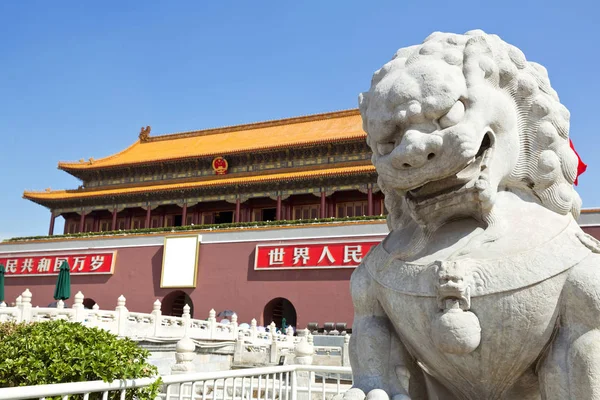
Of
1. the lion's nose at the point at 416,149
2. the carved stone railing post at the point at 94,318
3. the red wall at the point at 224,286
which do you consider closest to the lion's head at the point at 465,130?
the lion's nose at the point at 416,149

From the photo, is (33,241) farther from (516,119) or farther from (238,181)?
(516,119)

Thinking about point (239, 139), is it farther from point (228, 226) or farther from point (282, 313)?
point (282, 313)

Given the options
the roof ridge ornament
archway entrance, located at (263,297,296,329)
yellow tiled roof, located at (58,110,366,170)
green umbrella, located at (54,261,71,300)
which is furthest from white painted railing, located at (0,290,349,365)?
the roof ridge ornament

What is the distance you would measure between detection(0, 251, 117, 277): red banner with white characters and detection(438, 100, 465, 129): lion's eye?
65.6ft

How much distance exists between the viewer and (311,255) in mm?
17375

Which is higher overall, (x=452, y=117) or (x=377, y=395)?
(x=452, y=117)

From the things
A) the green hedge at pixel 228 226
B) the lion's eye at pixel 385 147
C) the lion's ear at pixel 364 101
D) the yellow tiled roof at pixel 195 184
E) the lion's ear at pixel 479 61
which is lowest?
the lion's eye at pixel 385 147

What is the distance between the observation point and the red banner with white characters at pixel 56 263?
2039cm

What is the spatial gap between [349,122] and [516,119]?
20.4m

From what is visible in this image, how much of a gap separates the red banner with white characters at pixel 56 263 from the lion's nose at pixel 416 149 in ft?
65.4

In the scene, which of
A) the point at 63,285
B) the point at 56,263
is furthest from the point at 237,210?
the point at 56,263

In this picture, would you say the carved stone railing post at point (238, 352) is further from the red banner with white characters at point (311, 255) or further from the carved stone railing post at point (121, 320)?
the red banner with white characters at point (311, 255)

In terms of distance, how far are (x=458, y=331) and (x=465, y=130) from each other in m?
0.65

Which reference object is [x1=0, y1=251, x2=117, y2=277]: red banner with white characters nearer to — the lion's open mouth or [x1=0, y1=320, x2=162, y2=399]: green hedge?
[x1=0, y1=320, x2=162, y2=399]: green hedge
